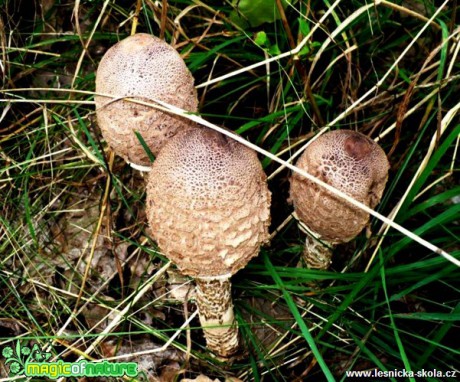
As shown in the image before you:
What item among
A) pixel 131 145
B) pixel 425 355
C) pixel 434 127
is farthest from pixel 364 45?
pixel 425 355

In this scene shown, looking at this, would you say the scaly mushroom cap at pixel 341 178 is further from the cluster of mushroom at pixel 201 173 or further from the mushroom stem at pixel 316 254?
the mushroom stem at pixel 316 254

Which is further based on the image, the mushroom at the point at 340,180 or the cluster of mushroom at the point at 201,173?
the mushroom at the point at 340,180

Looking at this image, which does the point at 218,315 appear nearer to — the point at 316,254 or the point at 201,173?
the point at 316,254

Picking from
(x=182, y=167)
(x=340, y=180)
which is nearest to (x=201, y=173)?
(x=182, y=167)

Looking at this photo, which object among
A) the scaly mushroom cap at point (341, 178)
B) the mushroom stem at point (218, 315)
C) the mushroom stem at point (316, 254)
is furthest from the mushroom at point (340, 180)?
the mushroom stem at point (218, 315)

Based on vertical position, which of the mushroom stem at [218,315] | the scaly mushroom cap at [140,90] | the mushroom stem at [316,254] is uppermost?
the scaly mushroom cap at [140,90]

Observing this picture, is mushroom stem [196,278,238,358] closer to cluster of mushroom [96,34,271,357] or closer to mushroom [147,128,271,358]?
cluster of mushroom [96,34,271,357]

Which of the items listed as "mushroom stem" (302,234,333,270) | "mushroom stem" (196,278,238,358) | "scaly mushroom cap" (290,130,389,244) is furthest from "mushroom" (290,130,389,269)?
"mushroom stem" (196,278,238,358)
